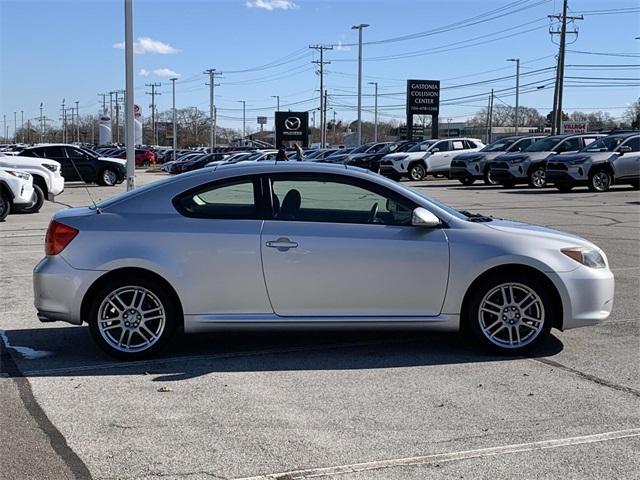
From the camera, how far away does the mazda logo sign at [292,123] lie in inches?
1858

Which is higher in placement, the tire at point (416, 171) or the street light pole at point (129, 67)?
the street light pole at point (129, 67)

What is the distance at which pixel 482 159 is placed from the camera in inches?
1148

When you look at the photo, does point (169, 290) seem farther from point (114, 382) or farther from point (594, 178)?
point (594, 178)

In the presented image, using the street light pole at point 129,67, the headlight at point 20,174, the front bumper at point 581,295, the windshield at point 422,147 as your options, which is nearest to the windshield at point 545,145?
the windshield at point 422,147

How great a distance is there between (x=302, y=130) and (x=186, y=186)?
1670 inches

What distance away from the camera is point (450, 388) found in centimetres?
516

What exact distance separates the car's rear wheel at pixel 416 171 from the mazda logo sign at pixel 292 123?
1581 centimetres

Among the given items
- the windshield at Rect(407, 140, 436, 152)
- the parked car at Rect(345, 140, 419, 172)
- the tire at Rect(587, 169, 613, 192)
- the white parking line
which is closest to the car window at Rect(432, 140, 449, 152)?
the windshield at Rect(407, 140, 436, 152)

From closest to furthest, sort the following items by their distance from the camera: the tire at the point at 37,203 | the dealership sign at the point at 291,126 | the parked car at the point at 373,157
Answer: the tire at the point at 37,203
the parked car at the point at 373,157
the dealership sign at the point at 291,126

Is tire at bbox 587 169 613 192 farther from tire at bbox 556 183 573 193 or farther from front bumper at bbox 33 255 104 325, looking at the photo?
front bumper at bbox 33 255 104 325

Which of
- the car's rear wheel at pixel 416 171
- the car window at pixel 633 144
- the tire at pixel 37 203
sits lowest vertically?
the tire at pixel 37 203

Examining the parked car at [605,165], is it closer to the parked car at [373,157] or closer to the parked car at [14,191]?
the parked car at [373,157]

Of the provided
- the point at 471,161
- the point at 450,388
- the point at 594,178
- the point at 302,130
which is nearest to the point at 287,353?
the point at 450,388

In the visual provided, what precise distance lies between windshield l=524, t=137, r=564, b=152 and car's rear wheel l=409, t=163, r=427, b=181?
6894mm
